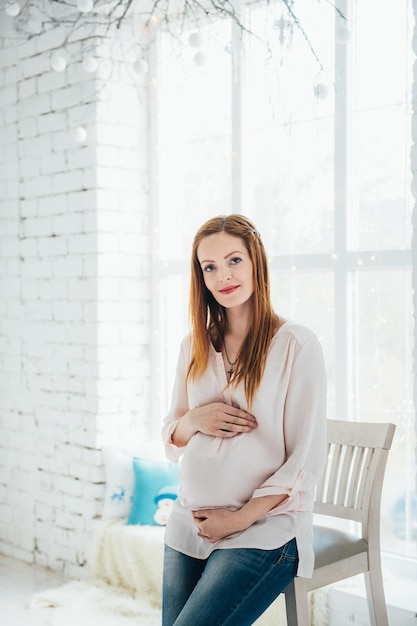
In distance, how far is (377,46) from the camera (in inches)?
118

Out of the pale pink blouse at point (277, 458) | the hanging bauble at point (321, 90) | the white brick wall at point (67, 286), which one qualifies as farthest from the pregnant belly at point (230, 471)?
the white brick wall at point (67, 286)

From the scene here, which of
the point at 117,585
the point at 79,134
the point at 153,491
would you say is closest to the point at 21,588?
Answer: the point at 117,585

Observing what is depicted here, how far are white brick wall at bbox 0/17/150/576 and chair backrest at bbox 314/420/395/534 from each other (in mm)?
1402

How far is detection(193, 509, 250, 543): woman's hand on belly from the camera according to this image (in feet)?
6.30

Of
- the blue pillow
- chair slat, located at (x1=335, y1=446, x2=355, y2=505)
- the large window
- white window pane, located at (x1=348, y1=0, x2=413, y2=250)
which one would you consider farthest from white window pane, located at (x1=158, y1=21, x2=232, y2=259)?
chair slat, located at (x1=335, y1=446, x2=355, y2=505)

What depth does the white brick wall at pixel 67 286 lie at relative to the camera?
12.1 ft

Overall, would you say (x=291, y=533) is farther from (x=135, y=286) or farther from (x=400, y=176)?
(x=135, y=286)

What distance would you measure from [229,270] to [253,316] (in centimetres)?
14

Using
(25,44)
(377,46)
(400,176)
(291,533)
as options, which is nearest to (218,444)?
(291,533)

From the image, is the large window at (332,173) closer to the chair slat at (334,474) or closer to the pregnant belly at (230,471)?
the chair slat at (334,474)

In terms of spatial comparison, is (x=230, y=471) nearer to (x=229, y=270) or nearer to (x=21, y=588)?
(x=229, y=270)

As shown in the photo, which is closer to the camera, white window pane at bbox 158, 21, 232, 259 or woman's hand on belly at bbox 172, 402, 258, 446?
woman's hand on belly at bbox 172, 402, 258, 446

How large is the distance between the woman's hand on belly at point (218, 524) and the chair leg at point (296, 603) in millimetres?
321

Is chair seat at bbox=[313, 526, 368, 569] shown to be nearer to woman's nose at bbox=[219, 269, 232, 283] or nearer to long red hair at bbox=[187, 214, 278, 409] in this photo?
long red hair at bbox=[187, 214, 278, 409]
